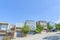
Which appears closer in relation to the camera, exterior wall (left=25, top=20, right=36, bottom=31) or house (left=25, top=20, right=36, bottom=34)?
house (left=25, top=20, right=36, bottom=34)

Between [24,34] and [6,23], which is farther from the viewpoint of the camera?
[6,23]

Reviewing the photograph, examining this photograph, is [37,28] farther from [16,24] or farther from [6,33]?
[6,33]

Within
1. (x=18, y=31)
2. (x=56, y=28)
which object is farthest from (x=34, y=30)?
(x=56, y=28)

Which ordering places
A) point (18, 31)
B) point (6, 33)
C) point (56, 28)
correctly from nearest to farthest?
point (6, 33), point (18, 31), point (56, 28)

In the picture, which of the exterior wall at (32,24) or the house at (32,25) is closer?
the house at (32,25)

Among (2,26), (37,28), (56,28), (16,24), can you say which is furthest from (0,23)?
(56,28)

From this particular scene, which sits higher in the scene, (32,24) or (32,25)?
(32,24)

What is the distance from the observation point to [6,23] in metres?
49.1

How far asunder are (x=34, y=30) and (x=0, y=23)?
11.7 meters

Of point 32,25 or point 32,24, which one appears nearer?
point 32,25

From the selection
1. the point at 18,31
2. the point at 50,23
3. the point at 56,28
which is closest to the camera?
the point at 18,31

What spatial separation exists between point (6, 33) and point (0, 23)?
9.04m

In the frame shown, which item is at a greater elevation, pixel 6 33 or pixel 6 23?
pixel 6 23

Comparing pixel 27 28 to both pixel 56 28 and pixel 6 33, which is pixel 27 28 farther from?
pixel 56 28
